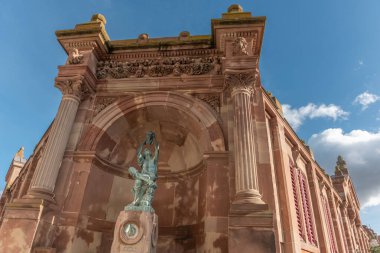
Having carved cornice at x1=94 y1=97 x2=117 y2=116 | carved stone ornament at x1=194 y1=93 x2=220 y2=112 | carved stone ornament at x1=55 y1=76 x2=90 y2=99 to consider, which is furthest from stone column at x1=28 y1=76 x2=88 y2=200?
carved stone ornament at x1=194 y1=93 x2=220 y2=112

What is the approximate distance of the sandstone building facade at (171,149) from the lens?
650 cm

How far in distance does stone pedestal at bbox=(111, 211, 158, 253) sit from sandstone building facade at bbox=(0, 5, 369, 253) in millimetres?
1548

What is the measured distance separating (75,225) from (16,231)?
1331mm

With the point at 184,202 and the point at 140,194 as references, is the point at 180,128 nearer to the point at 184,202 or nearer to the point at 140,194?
the point at 184,202

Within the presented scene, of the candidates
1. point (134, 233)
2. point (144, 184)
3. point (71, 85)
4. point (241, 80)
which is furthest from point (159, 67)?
point (134, 233)

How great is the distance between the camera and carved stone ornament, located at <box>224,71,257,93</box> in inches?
305

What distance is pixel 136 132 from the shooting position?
383 inches

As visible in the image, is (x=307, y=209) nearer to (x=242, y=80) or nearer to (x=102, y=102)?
(x=242, y=80)

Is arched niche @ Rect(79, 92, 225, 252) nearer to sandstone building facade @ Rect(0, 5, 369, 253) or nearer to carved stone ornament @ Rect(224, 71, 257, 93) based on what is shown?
sandstone building facade @ Rect(0, 5, 369, 253)

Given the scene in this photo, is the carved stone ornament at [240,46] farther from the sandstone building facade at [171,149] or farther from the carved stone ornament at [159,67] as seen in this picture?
the carved stone ornament at [159,67]

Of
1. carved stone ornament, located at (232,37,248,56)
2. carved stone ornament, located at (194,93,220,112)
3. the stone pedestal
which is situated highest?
carved stone ornament, located at (232,37,248,56)

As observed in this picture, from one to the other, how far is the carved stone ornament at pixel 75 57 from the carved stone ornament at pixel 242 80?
511cm

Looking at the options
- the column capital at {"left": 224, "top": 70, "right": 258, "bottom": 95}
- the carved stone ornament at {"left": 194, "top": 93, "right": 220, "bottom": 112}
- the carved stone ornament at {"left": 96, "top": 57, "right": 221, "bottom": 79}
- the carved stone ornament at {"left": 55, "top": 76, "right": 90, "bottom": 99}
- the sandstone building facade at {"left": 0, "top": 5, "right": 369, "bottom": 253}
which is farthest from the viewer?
the carved stone ornament at {"left": 96, "top": 57, "right": 221, "bottom": 79}

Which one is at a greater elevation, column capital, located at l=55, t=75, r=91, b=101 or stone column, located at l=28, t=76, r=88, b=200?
column capital, located at l=55, t=75, r=91, b=101
